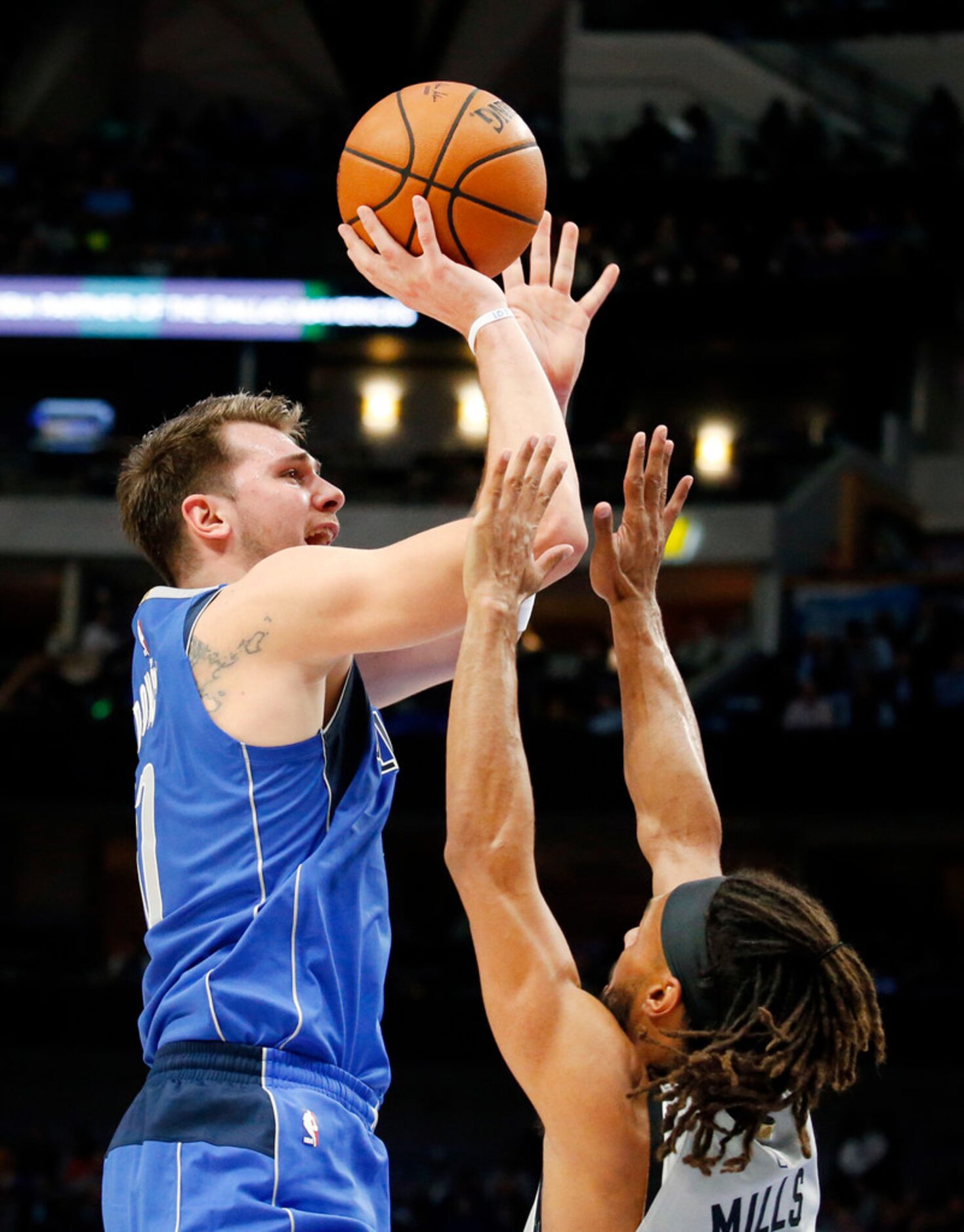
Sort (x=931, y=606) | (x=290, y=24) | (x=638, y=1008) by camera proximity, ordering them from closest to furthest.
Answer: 1. (x=638, y=1008)
2. (x=931, y=606)
3. (x=290, y=24)

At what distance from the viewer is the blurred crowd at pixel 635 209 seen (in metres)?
19.8

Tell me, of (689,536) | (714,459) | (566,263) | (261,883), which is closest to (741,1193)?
Answer: (261,883)

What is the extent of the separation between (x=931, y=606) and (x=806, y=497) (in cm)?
340

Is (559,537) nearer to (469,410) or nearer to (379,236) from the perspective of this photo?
(379,236)

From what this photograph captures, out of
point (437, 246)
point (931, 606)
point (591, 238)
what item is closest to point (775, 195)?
point (591, 238)

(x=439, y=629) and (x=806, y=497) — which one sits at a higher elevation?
(x=806, y=497)

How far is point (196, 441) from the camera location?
3.07 meters

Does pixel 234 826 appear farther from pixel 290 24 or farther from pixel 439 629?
pixel 290 24

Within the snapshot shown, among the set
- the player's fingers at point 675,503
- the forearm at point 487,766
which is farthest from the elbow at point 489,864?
A: the player's fingers at point 675,503

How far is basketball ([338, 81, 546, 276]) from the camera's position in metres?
3.17

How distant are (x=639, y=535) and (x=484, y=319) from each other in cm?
66

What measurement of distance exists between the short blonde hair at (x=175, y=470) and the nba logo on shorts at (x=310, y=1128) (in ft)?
3.60

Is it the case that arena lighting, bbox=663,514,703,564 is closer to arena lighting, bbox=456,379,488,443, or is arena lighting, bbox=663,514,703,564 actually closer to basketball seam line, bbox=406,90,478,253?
arena lighting, bbox=456,379,488,443

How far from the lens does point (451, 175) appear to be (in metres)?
3.18
